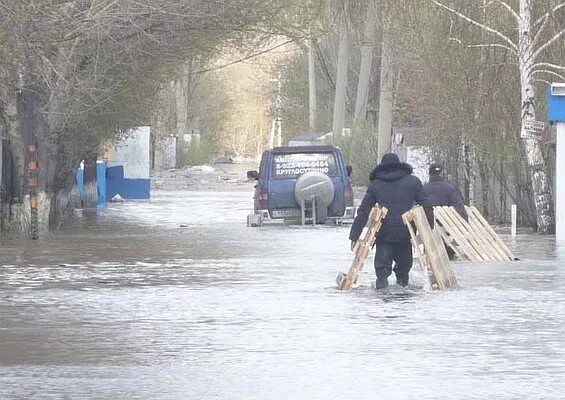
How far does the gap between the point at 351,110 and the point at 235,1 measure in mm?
49915

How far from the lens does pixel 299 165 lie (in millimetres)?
34375

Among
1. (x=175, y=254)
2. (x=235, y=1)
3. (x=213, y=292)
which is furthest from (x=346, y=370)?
(x=235, y=1)

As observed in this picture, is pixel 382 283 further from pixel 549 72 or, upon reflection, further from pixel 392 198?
pixel 549 72

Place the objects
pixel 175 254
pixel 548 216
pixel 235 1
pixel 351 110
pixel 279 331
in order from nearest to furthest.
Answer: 1. pixel 279 331
2. pixel 175 254
3. pixel 235 1
4. pixel 548 216
5. pixel 351 110

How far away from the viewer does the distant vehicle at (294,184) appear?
1346 inches

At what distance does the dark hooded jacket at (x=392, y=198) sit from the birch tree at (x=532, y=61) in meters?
12.9

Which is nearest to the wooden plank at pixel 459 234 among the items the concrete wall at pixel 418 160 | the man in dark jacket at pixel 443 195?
the man in dark jacket at pixel 443 195

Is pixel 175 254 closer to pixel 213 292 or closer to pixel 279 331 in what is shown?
pixel 213 292

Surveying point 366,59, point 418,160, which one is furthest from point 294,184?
point 366,59

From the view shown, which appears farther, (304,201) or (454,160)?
(454,160)

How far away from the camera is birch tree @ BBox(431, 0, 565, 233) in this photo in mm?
31875

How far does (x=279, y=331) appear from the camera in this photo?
560 inches

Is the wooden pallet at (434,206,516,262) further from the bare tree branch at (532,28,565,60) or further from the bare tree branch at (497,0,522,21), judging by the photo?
the bare tree branch at (497,0,522,21)

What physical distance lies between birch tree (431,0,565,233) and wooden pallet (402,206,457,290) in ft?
42.7
